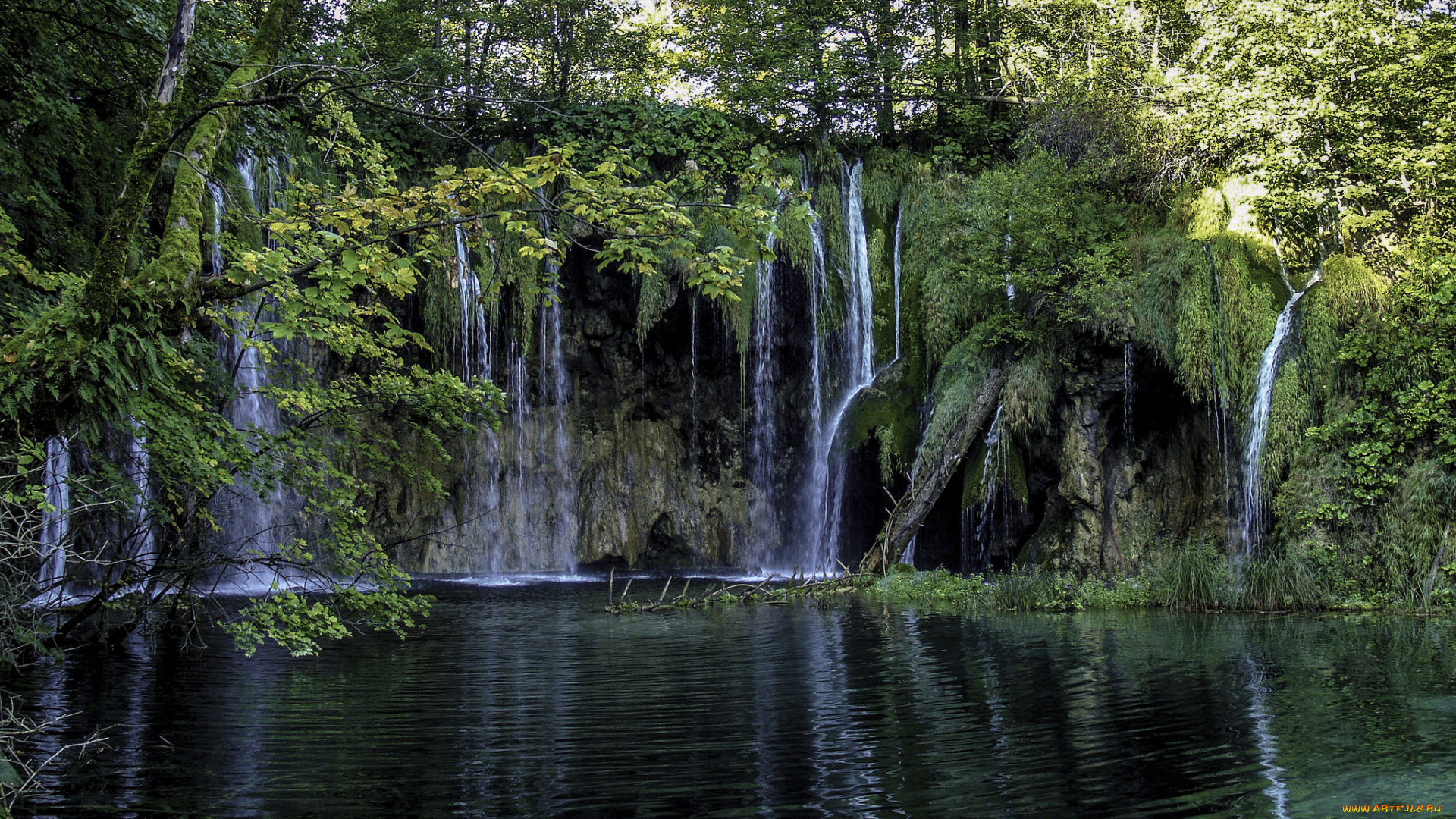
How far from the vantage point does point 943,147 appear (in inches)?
822

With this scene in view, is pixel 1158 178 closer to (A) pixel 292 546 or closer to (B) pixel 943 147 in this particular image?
(B) pixel 943 147

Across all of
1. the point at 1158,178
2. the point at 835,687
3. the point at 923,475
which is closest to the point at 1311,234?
the point at 1158,178

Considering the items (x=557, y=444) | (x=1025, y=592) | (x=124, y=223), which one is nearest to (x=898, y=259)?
(x=557, y=444)

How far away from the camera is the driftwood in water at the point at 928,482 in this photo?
15.4m

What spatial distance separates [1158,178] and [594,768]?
14528 mm

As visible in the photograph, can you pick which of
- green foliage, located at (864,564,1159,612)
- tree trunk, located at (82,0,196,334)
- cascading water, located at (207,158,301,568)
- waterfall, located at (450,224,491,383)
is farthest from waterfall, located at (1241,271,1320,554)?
cascading water, located at (207,158,301,568)

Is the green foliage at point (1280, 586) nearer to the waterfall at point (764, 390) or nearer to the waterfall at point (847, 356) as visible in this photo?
the waterfall at point (847, 356)

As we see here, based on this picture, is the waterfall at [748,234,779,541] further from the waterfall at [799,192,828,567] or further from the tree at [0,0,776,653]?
the tree at [0,0,776,653]

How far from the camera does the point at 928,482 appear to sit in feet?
51.5

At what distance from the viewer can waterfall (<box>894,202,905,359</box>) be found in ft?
63.1

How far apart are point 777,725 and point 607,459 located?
16768 mm

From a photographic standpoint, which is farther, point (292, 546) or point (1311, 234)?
point (1311, 234)

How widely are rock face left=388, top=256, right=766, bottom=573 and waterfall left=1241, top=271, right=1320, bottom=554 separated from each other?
34.9 ft

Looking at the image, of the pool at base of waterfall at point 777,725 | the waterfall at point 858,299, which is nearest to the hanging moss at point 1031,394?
the waterfall at point 858,299
